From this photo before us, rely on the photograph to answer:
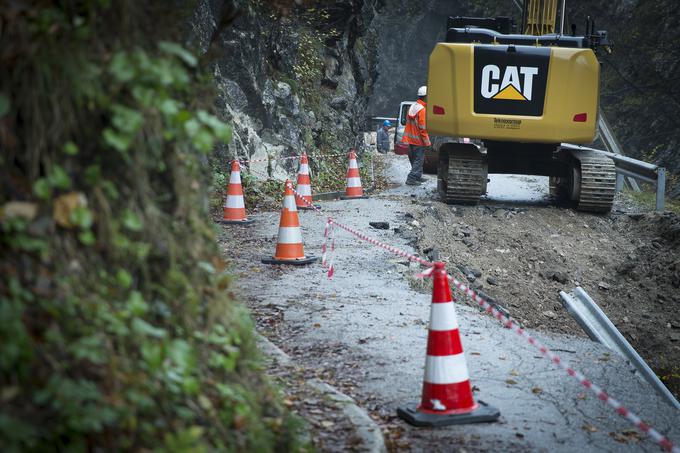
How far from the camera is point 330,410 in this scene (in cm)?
514

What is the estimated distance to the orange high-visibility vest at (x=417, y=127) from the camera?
19000mm

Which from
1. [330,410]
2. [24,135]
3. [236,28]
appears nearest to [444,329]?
[330,410]

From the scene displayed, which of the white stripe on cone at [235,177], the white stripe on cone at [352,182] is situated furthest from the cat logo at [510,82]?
the white stripe on cone at [235,177]

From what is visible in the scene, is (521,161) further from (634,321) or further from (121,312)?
(121,312)

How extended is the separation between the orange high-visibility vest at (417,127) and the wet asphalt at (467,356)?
351 inches

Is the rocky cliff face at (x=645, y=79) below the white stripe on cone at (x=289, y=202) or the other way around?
the other way around

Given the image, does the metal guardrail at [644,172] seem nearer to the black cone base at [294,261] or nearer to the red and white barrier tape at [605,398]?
the black cone base at [294,261]

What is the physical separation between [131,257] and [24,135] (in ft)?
1.85

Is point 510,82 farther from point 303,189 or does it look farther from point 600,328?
point 600,328

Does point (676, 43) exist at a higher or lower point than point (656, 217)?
higher

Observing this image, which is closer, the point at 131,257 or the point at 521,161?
the point at 131,257

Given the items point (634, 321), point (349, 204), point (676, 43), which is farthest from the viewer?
point (676, 43)

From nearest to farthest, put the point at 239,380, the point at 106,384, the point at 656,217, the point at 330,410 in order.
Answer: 1. the point at 106,384
2. the point at 239,380
3. the point at 330,410
4. the point at 656,217

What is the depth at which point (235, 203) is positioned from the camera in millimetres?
13477
